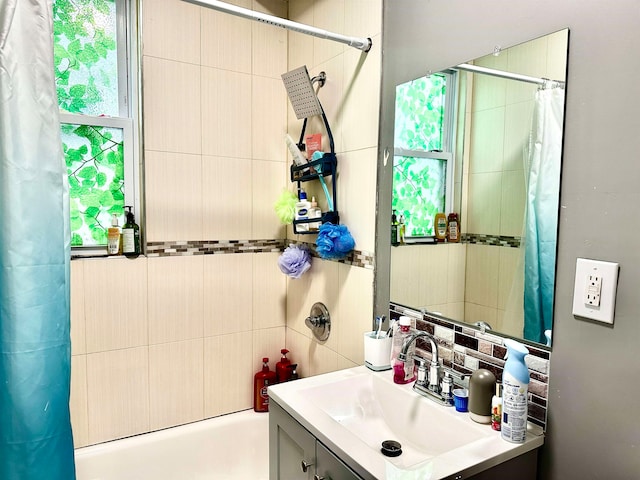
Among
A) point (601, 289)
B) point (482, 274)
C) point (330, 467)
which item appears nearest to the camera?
point (601, 289)

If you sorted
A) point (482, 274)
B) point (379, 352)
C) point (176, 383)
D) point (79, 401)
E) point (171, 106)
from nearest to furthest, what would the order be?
1. point (482, 274)
2. point (379, 352)
3. point (79, 401)
4. point (171, 106)
5. point (176, 383)

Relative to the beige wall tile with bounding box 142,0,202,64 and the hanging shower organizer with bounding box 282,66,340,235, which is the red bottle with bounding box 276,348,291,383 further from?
the beige wall tile with bounding box 142,0,202,64

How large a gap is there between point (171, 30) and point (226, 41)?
25cm

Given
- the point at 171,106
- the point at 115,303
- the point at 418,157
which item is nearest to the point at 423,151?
the point at 418,157

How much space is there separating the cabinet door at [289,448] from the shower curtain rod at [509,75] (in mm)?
1086

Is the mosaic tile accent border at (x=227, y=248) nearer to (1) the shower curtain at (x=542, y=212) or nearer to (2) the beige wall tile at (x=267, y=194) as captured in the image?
(2) the beige wall tile at (x=267, y=194)

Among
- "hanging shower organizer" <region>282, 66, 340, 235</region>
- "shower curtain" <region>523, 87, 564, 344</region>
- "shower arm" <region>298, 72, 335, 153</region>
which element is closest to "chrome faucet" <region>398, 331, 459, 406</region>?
"shower curtain" <region>523, 87, 564, 344</region>

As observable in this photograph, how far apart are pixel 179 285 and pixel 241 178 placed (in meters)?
0.58

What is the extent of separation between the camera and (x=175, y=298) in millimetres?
2035

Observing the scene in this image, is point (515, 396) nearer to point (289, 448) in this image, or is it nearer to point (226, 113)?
point (289, 448)

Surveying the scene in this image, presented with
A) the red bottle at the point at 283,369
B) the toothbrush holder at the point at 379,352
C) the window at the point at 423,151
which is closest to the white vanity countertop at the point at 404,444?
the toothbrush holder at the point at 379,352

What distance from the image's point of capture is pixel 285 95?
88.7 inches

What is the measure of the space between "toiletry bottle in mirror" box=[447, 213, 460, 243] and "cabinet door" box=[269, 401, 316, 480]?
727 millimetres

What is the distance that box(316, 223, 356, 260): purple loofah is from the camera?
174cm
